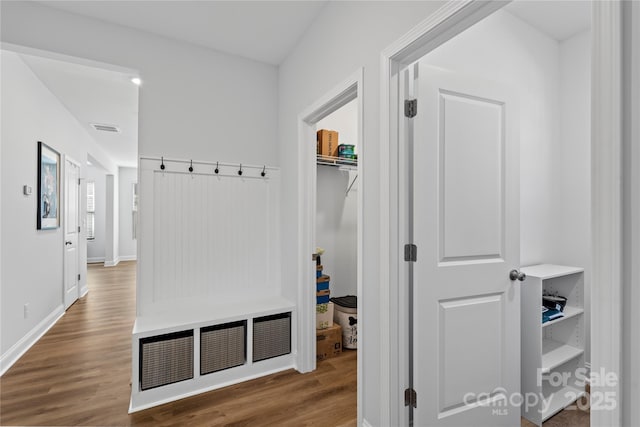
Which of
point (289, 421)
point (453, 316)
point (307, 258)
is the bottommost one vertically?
point (289, 421)

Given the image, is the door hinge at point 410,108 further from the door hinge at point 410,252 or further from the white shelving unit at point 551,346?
the white shelving unit at point 551,346

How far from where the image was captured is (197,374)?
7.61 ft

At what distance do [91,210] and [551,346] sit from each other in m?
9.80

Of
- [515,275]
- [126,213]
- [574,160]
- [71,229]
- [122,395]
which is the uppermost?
[574,160]

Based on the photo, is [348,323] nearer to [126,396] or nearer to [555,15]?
[126,396]

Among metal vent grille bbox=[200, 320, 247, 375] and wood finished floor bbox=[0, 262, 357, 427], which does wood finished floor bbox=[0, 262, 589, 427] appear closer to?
wood finished floor bbox=[0, 262, 357, 427]

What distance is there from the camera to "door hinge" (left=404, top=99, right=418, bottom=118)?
1633 mm

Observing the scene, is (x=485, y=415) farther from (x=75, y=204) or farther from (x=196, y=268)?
(x=75, y=204)

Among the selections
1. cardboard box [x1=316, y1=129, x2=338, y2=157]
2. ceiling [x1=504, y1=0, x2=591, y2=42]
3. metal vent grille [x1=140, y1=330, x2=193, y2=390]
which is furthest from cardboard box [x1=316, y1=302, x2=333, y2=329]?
ceiling [x1=504, y1=0, x2=591, y2=42]

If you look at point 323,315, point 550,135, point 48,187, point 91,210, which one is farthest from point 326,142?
point 91,210

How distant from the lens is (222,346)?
2.43 metres

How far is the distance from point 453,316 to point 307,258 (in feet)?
4.15

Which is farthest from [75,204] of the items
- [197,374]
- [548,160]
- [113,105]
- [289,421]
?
[548,160]

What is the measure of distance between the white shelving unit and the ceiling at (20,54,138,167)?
3418mm
